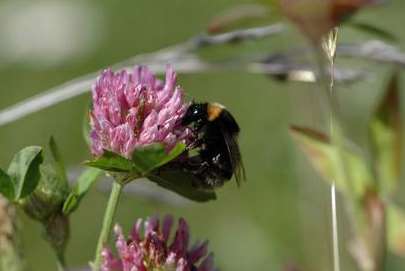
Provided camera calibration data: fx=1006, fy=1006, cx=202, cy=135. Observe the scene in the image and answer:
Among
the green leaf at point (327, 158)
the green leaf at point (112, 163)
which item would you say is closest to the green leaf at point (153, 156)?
the green leaf at point (112, 163)

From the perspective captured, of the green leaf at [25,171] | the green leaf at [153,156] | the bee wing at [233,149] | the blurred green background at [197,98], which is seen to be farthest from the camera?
the blurred green background at [197,98]

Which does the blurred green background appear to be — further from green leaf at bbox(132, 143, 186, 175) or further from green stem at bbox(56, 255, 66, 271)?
green leaf at bbox(132, 143, 186, 175)

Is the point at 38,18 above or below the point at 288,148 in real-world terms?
above

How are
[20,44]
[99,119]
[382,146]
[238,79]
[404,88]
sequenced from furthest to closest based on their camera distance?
[238,79] < [20,44] < [404,88] < [382,146] < [99,119]

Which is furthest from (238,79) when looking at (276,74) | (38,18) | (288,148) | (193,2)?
(276,74)

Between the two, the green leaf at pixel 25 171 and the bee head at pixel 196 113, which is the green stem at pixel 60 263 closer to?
the green leaf at pixel 25 171

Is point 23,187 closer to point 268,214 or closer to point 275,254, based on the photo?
point 275,254
